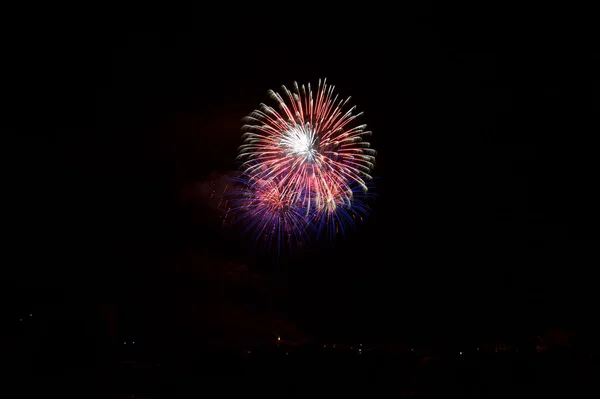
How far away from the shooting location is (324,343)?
38.0 metres

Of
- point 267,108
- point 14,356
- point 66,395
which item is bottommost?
point 66,395

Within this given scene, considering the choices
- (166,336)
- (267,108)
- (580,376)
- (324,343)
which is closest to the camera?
(580,376)

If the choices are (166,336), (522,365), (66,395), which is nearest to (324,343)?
(166,336)

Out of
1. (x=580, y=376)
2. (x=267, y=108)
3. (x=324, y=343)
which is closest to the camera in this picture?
(x=580, y=376)

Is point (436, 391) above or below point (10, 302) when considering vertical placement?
below

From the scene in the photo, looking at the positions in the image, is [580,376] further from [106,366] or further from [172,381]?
[106,366]

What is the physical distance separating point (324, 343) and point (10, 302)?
22956 millimetres

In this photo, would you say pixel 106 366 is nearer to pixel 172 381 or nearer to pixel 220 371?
pixel 172 381

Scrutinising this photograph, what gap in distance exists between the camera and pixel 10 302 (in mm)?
23297

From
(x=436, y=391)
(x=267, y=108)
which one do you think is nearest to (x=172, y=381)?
(x=436, y=391)

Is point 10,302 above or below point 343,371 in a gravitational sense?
above

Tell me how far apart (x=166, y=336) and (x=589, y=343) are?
27444 millimetres

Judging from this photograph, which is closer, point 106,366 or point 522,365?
point 106,366

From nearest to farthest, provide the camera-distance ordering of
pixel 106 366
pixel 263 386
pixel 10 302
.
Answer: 1. pixel 106 366
2. pixel 263 386
3. pixel 10 302
